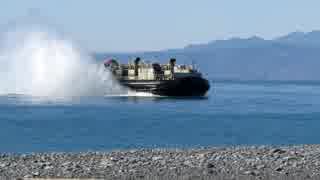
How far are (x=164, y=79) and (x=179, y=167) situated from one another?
64.6 metres

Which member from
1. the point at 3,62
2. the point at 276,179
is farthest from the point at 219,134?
the point at 3,62

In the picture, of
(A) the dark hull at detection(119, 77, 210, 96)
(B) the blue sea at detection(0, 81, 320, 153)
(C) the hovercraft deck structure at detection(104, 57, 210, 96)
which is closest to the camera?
(B) the blue sea at detection(0, 81, 320, 153)

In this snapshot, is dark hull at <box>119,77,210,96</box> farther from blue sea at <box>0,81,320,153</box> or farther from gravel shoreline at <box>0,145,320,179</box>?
gravel shoreline at <box>0,145,320,179</box>

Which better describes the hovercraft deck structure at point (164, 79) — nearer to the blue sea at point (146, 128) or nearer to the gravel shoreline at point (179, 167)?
the blue sea at point (146, 128)

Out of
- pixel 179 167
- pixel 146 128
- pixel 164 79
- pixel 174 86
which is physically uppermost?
pixel 164 79

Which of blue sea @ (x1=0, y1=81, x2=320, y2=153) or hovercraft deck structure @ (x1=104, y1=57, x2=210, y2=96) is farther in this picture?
hovercraft deck structure @ (x1=104, y1=57, x2=210, y2=96)

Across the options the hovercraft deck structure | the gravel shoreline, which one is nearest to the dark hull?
the hovercraft deck structure

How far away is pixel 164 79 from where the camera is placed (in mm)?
78750

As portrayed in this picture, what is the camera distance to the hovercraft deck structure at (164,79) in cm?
7706

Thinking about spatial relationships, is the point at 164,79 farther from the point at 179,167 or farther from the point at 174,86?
the point at 179,167

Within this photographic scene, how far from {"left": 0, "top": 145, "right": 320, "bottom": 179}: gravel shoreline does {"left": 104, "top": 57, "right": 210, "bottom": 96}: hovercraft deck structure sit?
197 ft

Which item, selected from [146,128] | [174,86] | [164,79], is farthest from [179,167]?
[164,79]

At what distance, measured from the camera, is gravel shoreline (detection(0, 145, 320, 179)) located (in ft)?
42.0

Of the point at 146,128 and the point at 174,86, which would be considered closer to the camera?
the point at 146,128
